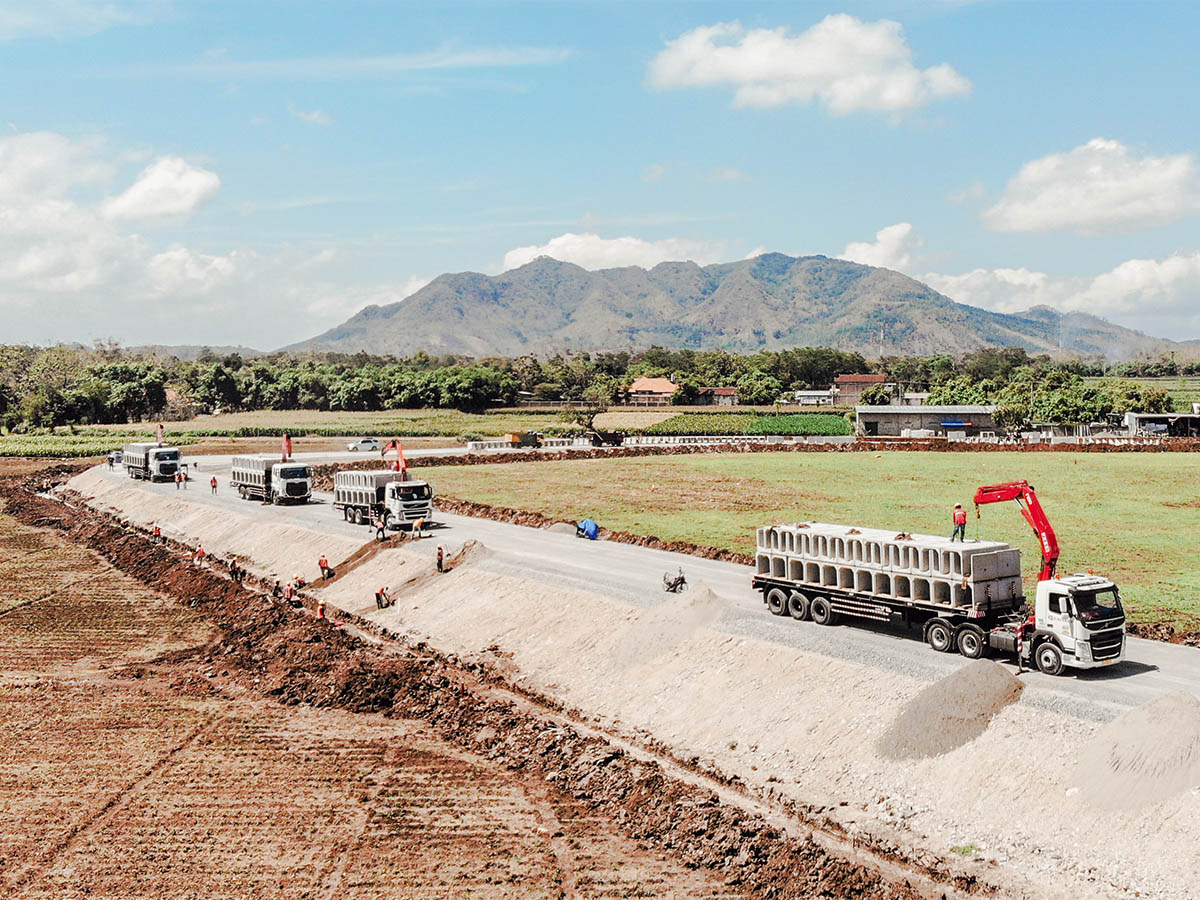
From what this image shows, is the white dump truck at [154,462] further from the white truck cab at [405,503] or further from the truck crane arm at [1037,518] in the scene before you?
the truck crane arm at [1037,518]

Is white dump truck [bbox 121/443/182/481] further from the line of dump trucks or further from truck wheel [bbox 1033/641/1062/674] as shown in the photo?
truck wheel [bbox 1033/641/1062/674]

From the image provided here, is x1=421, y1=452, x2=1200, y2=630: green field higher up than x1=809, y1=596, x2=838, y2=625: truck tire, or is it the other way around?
x1=809, y1=596, x2=838, y2=625: truck tire

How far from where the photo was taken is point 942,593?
2897cm

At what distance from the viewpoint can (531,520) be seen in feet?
194

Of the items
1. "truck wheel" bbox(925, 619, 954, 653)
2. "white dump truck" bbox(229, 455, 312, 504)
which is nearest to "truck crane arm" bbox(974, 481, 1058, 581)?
"truck wheel" bbox(925, 619, 954, 653)

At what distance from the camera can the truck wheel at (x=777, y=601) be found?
3391 centimetres

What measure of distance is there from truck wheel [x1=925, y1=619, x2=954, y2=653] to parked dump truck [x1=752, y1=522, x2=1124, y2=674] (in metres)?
0.03

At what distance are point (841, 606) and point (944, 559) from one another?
4163 mm

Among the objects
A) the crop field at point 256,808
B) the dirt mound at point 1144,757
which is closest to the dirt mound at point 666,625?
the crop field at point 256,808

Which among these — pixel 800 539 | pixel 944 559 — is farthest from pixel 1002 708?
pixel 800 539

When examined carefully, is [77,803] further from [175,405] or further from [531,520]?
[175,405]

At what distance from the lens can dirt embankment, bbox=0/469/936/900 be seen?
20.0m

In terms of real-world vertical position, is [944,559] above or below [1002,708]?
above

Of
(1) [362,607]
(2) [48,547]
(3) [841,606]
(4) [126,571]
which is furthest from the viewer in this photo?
(2) [48,547]
